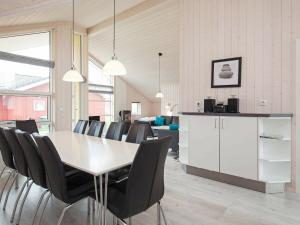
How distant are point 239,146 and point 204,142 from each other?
0.57m

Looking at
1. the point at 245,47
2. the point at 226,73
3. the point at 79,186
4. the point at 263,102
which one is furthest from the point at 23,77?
the point at 263,102

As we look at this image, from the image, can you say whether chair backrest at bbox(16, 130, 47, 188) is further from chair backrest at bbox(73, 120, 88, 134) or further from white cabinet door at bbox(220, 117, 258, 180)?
white cabinet door at bbox(220, 117, 258, 180)

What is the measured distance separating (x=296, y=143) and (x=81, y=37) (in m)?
6.02

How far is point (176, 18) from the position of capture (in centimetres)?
566

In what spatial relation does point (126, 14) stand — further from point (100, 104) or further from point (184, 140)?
point (100, 104)

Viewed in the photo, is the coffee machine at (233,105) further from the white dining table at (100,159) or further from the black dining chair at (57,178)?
the black dining chair at (57,178)

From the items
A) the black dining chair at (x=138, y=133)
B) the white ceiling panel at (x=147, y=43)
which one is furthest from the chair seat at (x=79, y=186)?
the white ceiling panel at (x=147, y=43)

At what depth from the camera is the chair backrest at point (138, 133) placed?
9.12 ft

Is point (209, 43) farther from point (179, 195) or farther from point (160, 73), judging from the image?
point (160, 73)

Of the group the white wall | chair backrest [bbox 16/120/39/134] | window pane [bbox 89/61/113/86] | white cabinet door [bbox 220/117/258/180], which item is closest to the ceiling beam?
window pane [bbox 89/61/113/86]

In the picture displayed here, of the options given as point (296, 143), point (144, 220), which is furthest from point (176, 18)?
point (144, 220)

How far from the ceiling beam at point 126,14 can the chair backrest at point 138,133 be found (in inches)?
128

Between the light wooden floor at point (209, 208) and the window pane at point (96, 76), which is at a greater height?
the window pane at point (96, 76)

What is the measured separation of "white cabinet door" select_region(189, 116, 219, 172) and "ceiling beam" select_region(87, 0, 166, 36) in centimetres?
297
